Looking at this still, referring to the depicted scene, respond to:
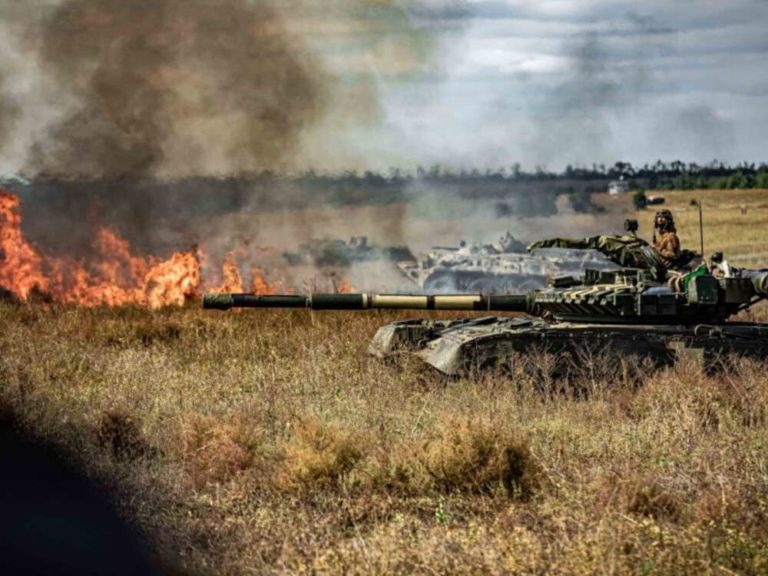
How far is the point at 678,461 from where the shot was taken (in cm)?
1216

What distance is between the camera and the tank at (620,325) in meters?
15.7

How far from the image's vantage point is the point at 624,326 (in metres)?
16.1

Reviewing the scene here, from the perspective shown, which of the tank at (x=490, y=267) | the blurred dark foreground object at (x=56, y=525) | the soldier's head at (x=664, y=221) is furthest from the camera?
the tank at (x=490, y=267)

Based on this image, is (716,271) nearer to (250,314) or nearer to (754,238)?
(250,314)

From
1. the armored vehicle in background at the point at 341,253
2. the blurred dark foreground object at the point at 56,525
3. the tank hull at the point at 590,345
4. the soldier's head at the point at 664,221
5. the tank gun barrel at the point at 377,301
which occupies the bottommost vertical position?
the blurred dark foreground object at the point at 56,525

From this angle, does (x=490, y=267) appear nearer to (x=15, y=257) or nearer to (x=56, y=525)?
(x=15, y=257)

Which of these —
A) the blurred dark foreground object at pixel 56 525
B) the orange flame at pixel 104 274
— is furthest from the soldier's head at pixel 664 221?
the orange flame at pixel 104 274

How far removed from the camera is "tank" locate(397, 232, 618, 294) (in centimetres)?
2873

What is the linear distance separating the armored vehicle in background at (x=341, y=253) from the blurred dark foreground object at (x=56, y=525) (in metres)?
15.6

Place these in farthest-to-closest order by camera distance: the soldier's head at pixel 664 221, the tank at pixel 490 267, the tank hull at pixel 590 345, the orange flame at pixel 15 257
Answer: the tank at pixel 490 267 → the orange flame at pixel 15 257 → the soldier's head at pixel 664 221 → the tank hull at pixel 590 345

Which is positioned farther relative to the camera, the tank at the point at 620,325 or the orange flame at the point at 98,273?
the orange flame at the point at 98,273

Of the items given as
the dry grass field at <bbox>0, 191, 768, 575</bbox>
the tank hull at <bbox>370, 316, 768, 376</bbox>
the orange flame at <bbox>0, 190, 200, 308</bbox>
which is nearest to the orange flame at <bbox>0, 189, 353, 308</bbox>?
the orange flame at <bbox>0, 190, 200, 308</bbox>

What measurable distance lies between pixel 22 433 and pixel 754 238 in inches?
1402

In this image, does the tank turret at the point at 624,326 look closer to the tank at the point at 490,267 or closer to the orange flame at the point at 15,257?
the orange flame at the point at 15,257
